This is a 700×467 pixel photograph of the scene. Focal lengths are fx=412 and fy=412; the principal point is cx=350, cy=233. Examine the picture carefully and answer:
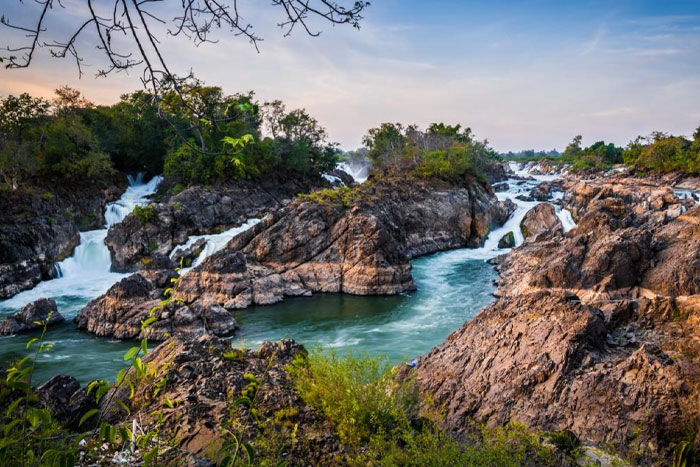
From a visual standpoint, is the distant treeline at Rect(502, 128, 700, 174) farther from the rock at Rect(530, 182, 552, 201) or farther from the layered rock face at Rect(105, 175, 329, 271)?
the layered rock face at Rect(105, 175, 329, 271)

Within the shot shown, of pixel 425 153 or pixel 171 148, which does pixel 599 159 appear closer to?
pixel 425 153

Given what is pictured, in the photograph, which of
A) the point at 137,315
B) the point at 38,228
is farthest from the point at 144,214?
the point at 137,315

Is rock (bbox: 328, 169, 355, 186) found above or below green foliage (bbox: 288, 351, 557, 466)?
above

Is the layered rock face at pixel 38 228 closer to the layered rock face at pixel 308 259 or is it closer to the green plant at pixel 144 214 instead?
the green plant at pixel 144 214

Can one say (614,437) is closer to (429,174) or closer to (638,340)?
(638,340)

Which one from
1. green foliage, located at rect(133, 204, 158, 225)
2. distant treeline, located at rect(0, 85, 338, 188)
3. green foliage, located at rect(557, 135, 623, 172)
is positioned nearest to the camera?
green foliage, located at rect(133, 204, 158, 225)

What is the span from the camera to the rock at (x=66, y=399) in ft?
19.1

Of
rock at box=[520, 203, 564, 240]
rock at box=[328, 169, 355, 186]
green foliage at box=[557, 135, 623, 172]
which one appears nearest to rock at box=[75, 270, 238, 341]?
rock at box=[520, 203, 564, 240]

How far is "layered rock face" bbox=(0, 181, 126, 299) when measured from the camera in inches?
773

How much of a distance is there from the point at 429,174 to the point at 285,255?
1748 cm

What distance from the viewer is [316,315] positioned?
1742cm

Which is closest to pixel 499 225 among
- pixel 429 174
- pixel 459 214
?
pixel 459 214

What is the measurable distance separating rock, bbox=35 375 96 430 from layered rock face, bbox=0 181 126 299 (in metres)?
16.2

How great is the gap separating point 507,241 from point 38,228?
28.7 m
